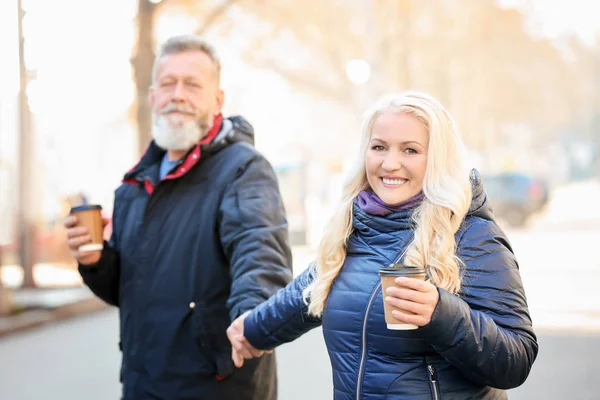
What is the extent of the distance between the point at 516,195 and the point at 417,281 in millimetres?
26883

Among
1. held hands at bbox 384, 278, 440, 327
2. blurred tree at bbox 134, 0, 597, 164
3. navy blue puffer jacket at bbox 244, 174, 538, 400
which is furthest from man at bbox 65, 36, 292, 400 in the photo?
blurred tree at bbox 134, 0, 597, 164

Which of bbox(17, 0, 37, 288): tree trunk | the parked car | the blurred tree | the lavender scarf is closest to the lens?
the lavender scarf

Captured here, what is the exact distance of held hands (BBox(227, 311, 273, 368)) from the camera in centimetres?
318

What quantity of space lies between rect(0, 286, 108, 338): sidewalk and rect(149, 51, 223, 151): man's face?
28.2 ft

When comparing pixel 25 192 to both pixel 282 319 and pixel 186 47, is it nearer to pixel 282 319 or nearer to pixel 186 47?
pixel 186 47

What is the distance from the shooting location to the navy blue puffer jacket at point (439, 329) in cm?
235

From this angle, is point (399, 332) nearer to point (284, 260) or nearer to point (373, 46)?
point (284, 260)

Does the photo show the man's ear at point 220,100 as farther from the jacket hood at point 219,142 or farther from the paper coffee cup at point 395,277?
the paper coffee cup at point 395,277

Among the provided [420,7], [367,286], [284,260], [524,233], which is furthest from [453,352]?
[420,7]

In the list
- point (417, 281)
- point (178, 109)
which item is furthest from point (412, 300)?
point (178, 109)

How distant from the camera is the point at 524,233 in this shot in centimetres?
2772

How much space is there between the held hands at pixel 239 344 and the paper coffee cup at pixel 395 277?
0.96 m

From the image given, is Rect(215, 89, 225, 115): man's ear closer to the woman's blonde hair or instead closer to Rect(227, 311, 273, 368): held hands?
Rect(227, 311, 273, 368): held hands

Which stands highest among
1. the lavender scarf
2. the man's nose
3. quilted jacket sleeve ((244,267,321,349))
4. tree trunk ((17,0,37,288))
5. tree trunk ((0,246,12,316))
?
the man's nose
